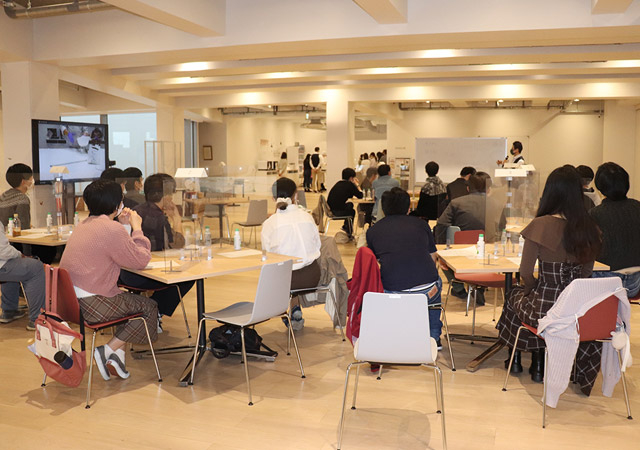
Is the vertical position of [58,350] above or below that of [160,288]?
below

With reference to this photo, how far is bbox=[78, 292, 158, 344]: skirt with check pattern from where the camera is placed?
3898 millimetres

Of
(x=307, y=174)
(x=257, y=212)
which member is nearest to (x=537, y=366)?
(x=257, y=212)

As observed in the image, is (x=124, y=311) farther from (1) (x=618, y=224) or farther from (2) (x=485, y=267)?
(1) (x=618, y=224)

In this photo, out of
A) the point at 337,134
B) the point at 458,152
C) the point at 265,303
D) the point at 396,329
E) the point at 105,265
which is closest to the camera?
the point at 396,329

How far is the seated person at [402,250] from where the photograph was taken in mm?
4133

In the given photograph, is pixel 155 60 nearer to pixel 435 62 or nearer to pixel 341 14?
pixel 341 14

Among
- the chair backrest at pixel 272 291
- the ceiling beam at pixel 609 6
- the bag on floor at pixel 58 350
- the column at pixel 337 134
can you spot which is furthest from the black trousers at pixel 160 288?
the column at pixel 337 134

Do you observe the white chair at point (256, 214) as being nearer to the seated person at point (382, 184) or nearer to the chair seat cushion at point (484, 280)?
the seated person at point (382, 184)

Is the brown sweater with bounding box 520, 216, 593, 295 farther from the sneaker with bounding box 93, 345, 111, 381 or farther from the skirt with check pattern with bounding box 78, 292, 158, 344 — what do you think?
the sneaker with bounding box 93, 345, 111, 381

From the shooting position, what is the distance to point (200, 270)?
4078 mm

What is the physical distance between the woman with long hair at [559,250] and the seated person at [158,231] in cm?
246

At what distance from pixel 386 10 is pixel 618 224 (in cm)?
311

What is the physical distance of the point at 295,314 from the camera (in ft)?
17.7

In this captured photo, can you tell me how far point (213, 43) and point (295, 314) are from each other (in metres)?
3.79
